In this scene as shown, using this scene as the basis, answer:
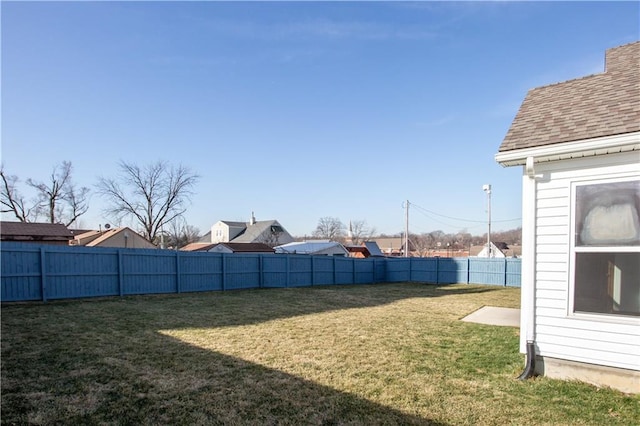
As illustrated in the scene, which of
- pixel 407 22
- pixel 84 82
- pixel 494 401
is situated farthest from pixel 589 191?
pixel 84 82

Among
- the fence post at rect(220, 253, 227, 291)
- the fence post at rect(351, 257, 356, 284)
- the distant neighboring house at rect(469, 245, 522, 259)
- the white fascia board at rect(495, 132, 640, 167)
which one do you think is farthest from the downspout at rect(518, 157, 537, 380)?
the distant neighboring house at rect(469, 245, 522, 259)

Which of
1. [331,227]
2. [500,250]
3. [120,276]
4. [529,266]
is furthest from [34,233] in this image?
[500,250]

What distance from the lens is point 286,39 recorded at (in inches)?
451

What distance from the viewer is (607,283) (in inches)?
192

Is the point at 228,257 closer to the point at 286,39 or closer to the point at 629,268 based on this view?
the point at 286,39

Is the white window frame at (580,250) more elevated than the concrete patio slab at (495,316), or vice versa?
the white window frame at (580,250)

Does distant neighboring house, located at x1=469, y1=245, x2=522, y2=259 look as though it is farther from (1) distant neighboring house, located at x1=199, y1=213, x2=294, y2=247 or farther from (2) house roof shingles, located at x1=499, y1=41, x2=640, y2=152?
(2) house roof shingles, located at x1=499, y1=41, x2=640, y2=152

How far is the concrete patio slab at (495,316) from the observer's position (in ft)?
28.0

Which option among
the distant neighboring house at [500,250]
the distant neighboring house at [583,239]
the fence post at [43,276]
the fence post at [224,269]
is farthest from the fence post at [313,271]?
the distant neighboring house at [500,250]

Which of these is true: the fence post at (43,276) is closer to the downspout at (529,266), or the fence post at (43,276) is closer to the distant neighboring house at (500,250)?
the downspout at (529,266)

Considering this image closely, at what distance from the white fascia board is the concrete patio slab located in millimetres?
5039

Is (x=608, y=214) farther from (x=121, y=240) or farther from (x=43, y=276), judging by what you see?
(x=121, y=240)

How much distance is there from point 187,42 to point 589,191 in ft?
34.0

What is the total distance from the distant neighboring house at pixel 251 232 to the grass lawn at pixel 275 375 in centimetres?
4243
